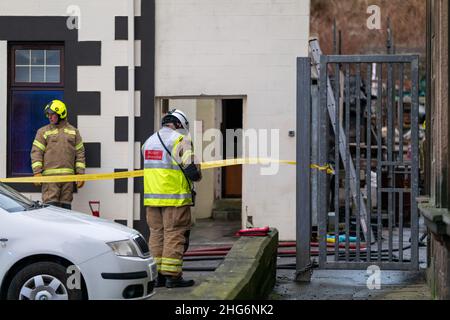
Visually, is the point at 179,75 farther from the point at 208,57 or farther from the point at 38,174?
the point at 38,174

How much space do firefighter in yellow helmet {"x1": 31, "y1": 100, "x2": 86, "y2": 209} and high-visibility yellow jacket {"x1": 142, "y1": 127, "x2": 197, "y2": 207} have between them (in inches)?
147

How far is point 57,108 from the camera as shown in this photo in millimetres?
13102

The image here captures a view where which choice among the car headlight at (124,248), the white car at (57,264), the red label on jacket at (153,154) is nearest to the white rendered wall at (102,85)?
the red label on jacket at (153,154)

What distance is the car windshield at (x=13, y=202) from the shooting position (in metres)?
8.59

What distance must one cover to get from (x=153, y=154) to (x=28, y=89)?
5062 millimetres

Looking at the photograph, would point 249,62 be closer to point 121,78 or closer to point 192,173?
point 121,78

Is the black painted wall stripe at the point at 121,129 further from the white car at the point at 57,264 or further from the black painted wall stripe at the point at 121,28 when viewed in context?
the white car at the point at 57,264

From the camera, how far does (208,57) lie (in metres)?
13.9

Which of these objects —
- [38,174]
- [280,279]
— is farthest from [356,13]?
[280,279]

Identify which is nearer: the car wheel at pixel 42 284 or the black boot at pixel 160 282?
the car wheel at pixel 42 284

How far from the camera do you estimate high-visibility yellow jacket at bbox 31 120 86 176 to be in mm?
13125

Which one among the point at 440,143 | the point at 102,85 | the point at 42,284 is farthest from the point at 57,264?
the point at 102,85

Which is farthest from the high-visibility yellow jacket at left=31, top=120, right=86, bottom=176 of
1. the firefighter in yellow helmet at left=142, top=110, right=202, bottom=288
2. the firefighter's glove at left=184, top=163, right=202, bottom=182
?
the firefighter's glove at left=184, top=163, right=202, bottom=182

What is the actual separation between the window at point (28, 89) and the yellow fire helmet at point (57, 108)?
3.10ft
